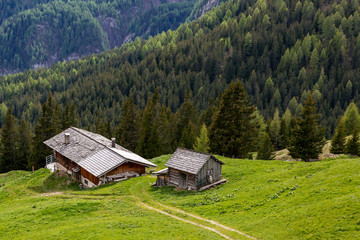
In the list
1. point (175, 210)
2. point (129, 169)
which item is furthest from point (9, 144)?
point (175, 210)

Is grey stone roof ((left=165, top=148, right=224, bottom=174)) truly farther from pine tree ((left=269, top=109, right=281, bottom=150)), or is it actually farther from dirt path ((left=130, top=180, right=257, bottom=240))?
pine tree ((left=269, top=109, right=281, bottom=150))

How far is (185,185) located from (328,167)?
1656 cm

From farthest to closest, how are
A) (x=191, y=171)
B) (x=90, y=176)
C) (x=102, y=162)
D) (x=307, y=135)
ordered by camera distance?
(x=307, y=135) < (x=90, y=176) < (x=102, y=162) < (x=191, y=171)

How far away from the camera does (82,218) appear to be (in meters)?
28.8

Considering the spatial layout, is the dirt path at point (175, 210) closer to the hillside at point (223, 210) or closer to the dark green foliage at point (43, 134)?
the hillside at point (223, 210)

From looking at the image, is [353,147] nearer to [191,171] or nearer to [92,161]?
[191,171]

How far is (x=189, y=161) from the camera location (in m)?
39.5

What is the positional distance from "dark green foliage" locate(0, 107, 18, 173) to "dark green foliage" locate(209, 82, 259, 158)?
54.2 metres

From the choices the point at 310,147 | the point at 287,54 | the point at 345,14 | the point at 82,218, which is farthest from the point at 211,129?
the point at 345,14

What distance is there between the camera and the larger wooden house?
45812 mm

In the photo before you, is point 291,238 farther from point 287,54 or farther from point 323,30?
point 323,30

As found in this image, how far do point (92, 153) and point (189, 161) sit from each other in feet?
61.5

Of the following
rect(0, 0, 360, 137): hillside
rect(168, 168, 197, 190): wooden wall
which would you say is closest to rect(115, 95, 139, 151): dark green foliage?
rect(168, 168, 197, 190): wooden wall

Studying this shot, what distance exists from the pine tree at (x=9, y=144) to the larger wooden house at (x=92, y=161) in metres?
28.9
